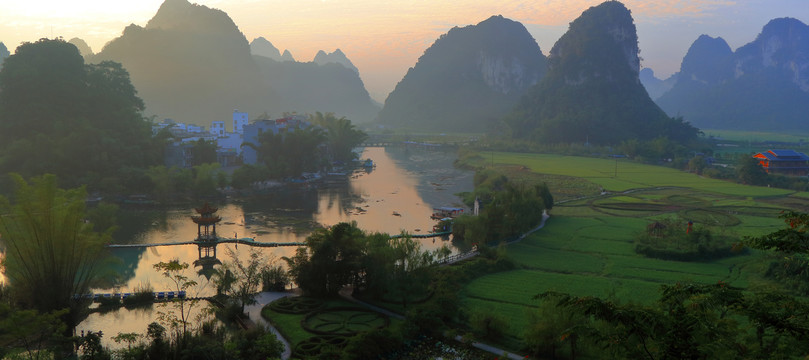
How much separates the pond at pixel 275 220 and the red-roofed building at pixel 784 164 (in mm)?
29596

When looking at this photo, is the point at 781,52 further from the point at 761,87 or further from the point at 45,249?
the point at 45,249

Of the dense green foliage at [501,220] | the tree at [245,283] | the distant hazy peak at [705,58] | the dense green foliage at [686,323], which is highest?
the distant hazy peak at [705,58]

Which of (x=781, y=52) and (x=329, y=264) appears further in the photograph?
(x=781, y=52)

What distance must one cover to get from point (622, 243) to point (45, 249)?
2474 cm

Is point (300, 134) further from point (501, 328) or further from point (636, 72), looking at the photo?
point (636, 72)

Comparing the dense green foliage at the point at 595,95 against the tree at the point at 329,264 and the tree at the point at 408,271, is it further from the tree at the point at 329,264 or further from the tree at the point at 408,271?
the tree at the point at 329,264

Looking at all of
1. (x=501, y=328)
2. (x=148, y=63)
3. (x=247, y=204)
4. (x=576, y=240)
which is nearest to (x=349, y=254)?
(x=501, y=328)

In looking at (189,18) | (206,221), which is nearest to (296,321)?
(206,221)

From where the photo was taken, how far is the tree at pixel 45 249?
16641mm

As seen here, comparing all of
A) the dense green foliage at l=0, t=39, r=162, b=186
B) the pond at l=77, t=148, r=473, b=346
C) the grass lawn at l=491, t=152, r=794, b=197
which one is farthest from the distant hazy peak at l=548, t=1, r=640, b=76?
the dense green foliage at l=0, t=39, r=162, b=186

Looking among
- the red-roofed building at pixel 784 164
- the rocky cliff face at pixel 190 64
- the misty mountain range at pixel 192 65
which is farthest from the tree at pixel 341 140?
the misty mountain range at pixel 192 65

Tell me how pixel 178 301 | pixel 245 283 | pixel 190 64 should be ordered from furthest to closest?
1. pixel 190 64
2. pixel 245 283
3. pixel 178 301

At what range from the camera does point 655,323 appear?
7723mm

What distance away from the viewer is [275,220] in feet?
114
